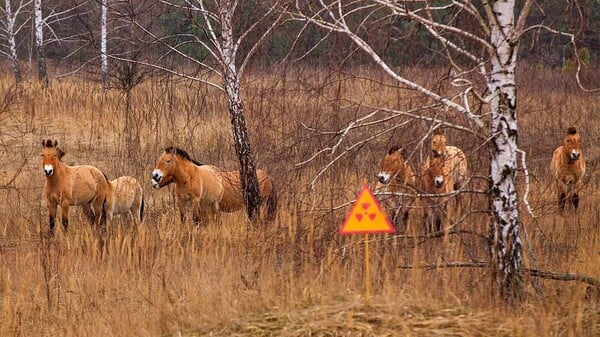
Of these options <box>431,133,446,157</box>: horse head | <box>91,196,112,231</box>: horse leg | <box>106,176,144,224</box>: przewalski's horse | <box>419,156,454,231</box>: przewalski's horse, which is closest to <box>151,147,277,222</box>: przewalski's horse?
<box>106,176,144,224</box>: przewalski's horse

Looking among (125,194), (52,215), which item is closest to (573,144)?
(125,194)

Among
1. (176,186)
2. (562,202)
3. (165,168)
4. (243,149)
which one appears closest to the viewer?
(562,202)

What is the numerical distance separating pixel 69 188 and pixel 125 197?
1.15 m

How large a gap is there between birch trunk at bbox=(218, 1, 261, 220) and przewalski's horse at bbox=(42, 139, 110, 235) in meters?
2.72

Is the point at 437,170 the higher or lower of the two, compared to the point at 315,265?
higher

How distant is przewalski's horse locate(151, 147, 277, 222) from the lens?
1492cm

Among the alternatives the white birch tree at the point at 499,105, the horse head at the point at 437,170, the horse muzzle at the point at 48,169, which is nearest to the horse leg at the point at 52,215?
the horse muzzle at the point at 48,169

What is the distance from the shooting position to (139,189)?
1659cm

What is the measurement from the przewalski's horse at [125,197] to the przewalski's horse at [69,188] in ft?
0.41

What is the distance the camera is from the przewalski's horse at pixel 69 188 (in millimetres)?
15006

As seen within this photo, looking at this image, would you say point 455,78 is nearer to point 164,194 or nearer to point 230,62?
point 230,62

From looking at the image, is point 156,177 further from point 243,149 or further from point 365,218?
point 365,218

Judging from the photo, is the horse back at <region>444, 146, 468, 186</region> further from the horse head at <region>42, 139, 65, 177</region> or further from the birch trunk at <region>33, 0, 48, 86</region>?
the birch trunk at <region>33, 0, 48, 86</region>

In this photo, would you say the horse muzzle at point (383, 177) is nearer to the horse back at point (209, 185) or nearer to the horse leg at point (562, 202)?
the horse leg at point (562, 202)
